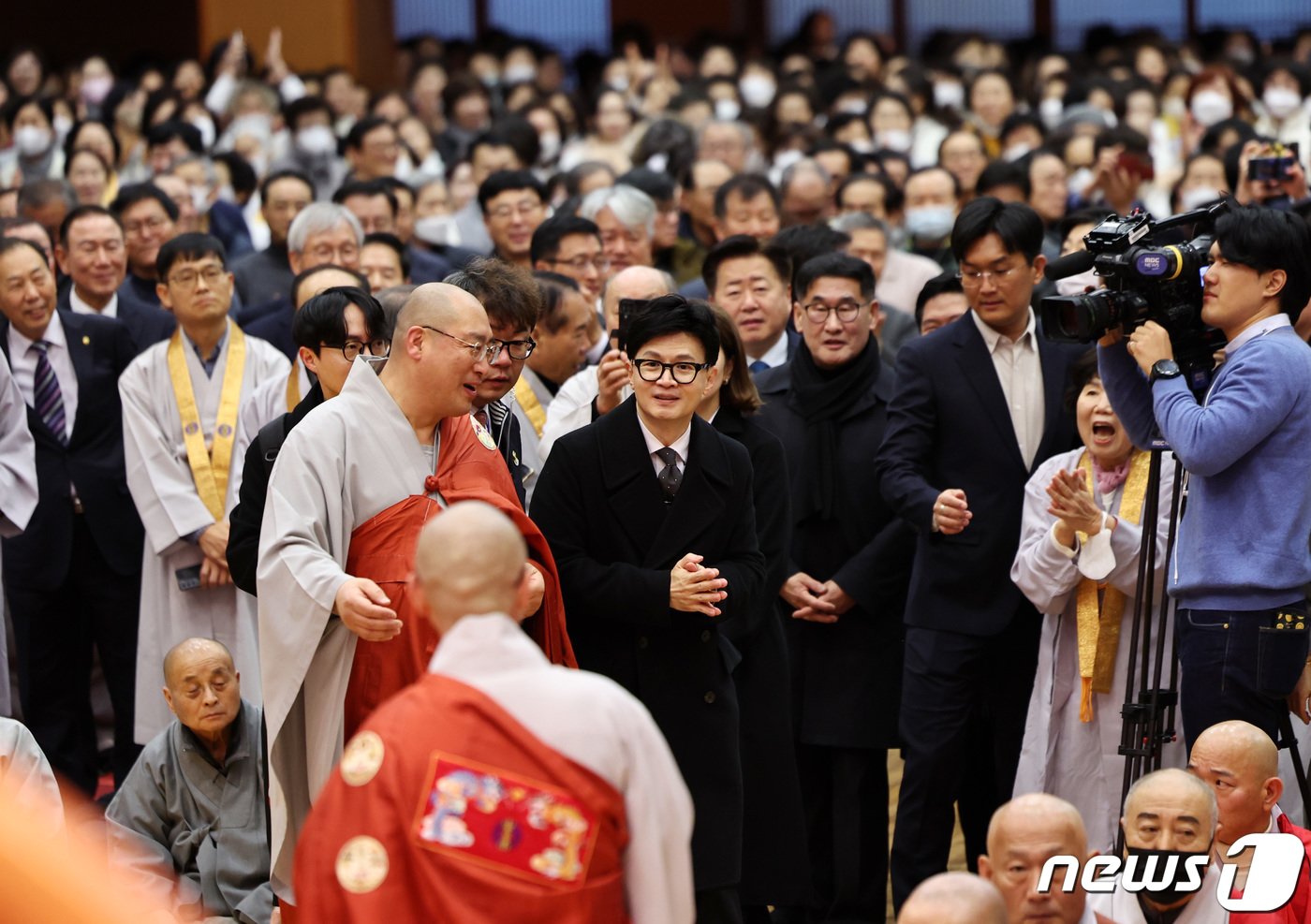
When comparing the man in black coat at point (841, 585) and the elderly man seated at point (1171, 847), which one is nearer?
the elderly man seated at point (1171, 847)

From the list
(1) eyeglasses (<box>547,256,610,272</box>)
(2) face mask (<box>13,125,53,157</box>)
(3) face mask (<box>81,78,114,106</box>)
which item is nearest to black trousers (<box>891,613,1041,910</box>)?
(1) eyeglasses (<box>547,256,610,272</box>)

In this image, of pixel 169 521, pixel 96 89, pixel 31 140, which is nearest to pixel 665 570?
pixel 169 521

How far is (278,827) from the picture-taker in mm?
3600

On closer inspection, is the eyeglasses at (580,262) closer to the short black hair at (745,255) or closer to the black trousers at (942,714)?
the short black hair at (745,255)

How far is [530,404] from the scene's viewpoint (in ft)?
15.6

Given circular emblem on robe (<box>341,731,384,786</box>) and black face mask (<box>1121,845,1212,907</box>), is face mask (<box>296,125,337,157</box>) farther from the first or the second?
circular emblem on robe (<box>341,731,384,786</box>)

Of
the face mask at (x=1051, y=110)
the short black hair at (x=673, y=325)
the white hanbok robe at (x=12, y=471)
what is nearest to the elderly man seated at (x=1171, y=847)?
the short black hair at (x=673, y=325)

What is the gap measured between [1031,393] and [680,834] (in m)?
2.38

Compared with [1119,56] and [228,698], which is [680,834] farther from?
[1119,56]

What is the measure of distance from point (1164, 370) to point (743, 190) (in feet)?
9.51

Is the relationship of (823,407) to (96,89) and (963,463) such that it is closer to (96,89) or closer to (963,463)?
(963,463)

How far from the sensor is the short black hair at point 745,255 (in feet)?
17.3

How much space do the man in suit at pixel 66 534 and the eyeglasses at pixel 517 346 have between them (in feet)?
6.30

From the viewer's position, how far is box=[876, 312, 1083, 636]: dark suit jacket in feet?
15.0
